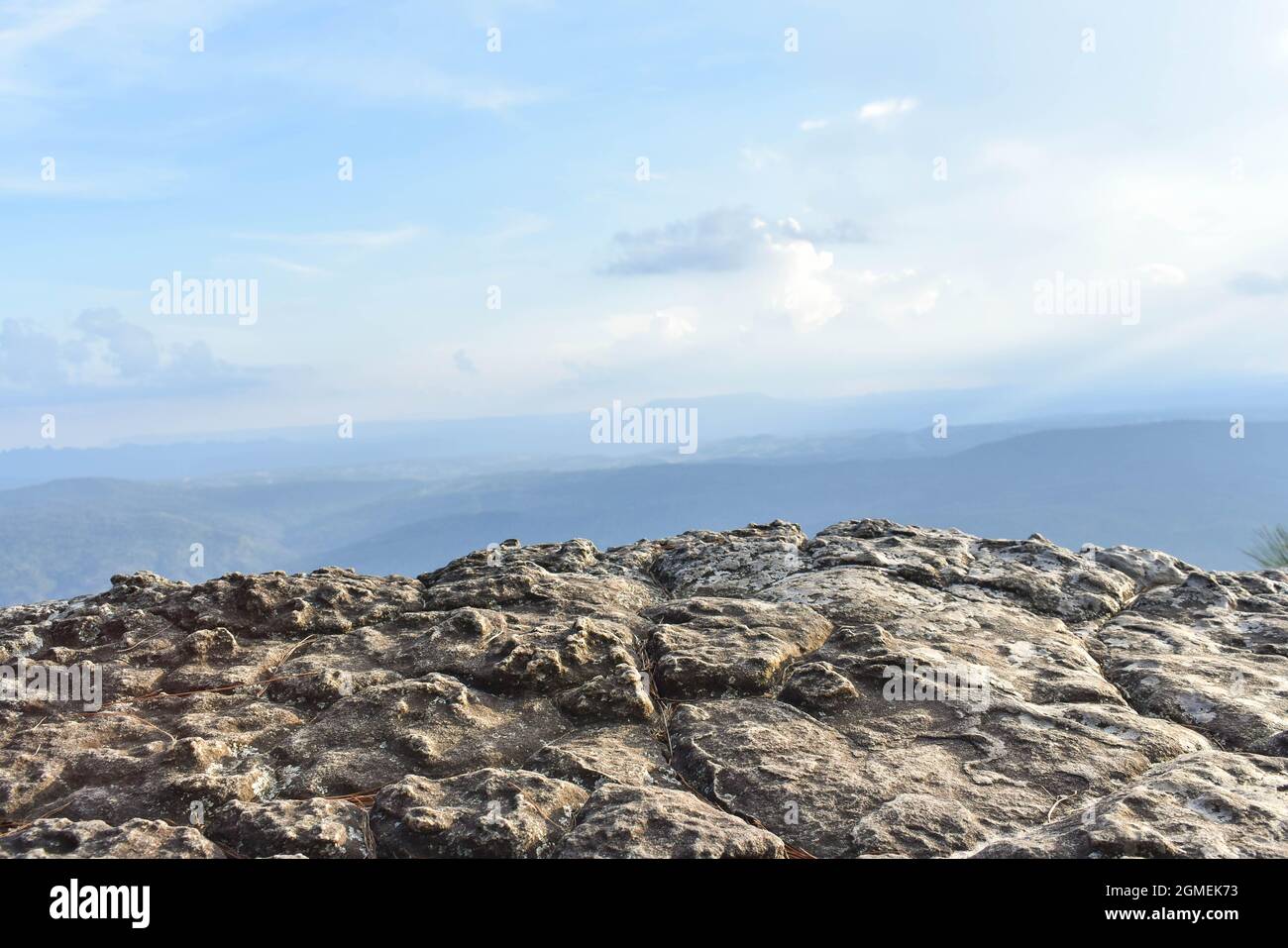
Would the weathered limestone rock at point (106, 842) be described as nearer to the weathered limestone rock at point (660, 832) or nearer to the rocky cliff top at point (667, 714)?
the rocky cliff top at point (667, 714)

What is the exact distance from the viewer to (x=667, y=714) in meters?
6.11

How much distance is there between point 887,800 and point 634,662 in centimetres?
237

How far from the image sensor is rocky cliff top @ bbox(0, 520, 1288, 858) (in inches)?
178

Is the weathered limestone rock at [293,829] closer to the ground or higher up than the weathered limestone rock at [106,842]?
closer to the ground

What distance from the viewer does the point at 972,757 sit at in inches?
216

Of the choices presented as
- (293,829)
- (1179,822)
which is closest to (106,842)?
(293,829)

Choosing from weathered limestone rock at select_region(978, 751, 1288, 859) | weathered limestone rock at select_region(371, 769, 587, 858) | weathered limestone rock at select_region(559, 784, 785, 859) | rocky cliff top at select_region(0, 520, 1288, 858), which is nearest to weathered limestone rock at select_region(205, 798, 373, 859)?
rocky cliff top at select_region(0, 520, 1288, 858)

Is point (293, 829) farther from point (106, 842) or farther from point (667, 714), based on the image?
point (667, 714)

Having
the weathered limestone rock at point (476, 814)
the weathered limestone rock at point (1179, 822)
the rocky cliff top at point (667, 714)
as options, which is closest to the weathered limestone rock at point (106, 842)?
the rocky cliff top at point (667, 714)

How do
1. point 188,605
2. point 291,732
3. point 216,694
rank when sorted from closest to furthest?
point 291,732 < point 216,694 < point 188,605

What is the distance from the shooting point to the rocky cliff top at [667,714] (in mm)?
4531

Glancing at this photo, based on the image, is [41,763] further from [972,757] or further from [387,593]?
[972,757]

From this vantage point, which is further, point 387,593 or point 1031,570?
point 1031,570
